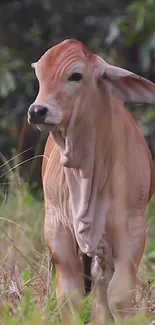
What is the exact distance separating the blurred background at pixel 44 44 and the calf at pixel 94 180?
4189 millimetres

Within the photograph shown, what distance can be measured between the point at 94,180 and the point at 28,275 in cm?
84

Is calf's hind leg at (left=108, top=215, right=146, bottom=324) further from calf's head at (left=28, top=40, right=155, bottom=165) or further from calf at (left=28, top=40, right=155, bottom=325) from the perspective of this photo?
calf's head at (left=28, top=40, right=155, bottom=165)

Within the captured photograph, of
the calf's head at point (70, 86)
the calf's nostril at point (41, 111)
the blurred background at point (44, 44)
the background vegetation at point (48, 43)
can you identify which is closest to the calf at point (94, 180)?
the calf's head at point (70, 86)

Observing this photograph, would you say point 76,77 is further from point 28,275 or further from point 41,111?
point 28,275

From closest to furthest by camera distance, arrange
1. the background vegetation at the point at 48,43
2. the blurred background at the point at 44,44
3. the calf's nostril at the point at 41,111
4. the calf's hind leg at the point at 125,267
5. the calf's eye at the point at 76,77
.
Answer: the calf's nostril at the point at 41,111 < the calf's eye at the point at 76,77 < the calf's hind leg at the point at 125,267 < the background vegetation at the point at 48,43 < the blurred background at the point at 44,44

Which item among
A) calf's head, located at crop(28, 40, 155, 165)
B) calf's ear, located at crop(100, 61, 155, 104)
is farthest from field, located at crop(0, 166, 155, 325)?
calf's ear, located at crop(100, 61, 155, 104)

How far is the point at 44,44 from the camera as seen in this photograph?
34.1 feet

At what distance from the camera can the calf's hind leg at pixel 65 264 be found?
509 centimetres

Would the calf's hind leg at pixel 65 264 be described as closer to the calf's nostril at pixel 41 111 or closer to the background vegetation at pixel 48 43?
the calf's nostril at pixel 41 111

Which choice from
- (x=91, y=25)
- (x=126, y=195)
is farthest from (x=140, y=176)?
(x=91, y=25)

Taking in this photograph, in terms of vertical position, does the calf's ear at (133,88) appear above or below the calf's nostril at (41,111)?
below

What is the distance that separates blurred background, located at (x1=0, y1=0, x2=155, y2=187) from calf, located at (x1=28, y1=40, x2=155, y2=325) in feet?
13.7

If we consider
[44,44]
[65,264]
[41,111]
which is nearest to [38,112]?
[41,111]

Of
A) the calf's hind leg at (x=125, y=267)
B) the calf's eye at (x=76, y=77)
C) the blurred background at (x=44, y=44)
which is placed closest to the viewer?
the calf's eye at (x=76, y=77)
